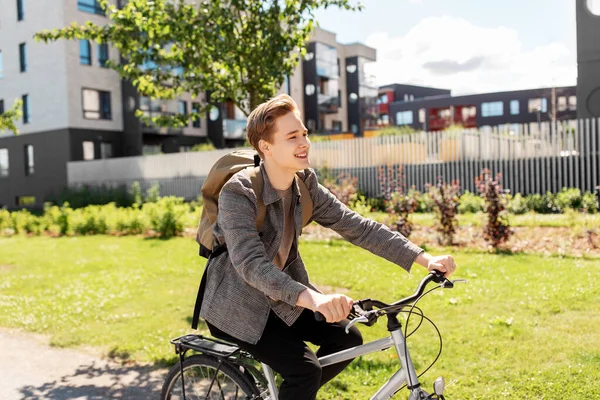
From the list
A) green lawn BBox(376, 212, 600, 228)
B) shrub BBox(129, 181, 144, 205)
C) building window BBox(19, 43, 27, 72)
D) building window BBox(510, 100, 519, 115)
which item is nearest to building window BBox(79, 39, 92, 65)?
building window BBox(19, 43, 27, 72)

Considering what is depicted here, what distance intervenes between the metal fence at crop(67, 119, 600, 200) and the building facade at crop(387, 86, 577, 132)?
4494cm

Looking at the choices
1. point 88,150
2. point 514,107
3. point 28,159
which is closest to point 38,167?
point 28,159

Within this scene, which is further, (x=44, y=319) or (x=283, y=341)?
(x=44, y=319)

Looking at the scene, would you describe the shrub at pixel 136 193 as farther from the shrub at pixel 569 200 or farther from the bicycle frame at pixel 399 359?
the bicycle frame at pixel 399 359

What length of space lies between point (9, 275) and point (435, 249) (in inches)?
286

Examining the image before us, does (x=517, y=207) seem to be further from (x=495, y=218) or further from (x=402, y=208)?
(x=495, y=218)

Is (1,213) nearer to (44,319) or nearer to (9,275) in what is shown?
(9,275)

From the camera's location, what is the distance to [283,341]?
292 cm

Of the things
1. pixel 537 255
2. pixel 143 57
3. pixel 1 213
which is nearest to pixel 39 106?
pixel 1 213

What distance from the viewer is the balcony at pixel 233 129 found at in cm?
4172

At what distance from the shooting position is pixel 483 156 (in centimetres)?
1986

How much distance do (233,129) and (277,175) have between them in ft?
131

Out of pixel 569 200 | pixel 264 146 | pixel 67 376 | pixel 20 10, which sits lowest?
pixel 67 376

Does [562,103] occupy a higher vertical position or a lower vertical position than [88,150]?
higher
